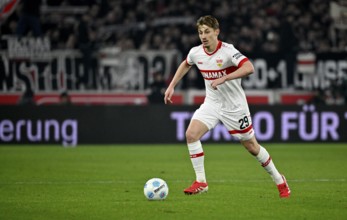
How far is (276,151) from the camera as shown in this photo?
19125mm

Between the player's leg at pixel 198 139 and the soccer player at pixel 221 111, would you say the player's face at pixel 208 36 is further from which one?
the player's leg at pixel 198 139

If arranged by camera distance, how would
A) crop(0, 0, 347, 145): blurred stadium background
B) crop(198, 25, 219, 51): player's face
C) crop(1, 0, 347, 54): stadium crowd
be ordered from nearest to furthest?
crop(198, 25, 219, 51): player's face, crop(0, 0, 347, 145): blurred stadium background, crop(1, 0, 347, 54): stadium crowd

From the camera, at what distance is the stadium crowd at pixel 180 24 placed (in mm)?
24141

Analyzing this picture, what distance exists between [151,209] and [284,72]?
47.7 feet

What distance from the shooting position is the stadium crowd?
79.2 ft

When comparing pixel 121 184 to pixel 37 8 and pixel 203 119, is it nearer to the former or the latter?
pixel 203 119

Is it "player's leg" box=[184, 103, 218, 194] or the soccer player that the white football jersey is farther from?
"player's leg" box=[184, 103, 218, 194]

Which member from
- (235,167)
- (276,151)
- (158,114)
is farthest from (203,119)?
(158,114)

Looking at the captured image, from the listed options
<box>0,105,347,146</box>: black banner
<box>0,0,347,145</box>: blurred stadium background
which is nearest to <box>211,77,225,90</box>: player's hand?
<box>0,0,347,145</box>: blurred stadium background

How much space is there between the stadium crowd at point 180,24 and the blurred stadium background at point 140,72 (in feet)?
0.12

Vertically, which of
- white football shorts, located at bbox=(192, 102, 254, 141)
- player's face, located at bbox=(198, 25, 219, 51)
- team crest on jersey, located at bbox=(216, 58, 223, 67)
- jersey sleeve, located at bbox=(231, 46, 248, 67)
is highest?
player's face, located at bbox=(198, 25, 219, 51)

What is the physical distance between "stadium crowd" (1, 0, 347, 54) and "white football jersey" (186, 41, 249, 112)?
13371 mm

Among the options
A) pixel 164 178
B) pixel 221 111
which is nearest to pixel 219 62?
pixel 221 111

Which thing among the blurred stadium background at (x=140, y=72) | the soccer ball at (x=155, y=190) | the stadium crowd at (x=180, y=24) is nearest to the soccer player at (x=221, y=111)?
the soccer ball at (x=155, y=190)
